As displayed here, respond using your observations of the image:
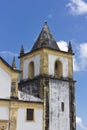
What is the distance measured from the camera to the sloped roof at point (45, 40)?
38.4 metres

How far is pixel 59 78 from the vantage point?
37.9m

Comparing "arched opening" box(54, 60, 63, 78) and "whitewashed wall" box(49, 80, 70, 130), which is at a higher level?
"arched opening" box(54, 60, 63, 78)

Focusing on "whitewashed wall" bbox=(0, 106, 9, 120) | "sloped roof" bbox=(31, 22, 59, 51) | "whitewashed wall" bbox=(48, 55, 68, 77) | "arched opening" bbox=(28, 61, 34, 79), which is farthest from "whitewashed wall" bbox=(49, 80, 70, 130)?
"whitewashed wall" bbox=(0, 106, 9, 120)

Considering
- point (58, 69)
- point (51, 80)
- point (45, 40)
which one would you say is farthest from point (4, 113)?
point (45, 40)

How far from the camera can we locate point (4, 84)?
3416 centimetres

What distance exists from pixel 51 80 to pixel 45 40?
3981 mm

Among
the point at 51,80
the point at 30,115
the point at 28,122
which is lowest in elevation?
the point at 28,122

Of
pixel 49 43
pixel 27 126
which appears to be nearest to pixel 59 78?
pixel 49 43

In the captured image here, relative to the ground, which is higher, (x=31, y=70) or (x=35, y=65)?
(x=35, y=65)

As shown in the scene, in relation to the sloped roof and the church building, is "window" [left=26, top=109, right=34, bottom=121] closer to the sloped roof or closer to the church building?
the church building

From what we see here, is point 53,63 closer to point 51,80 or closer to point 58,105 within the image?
point 51,80

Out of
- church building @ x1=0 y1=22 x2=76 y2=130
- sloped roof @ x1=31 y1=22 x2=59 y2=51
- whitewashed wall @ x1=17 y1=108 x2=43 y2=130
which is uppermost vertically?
sloped roof @ x1=31 y1=22 x2=59 y2=51

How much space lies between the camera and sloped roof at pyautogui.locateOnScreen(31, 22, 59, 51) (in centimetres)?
3840

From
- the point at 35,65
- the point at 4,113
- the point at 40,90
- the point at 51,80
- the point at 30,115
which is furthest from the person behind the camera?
the point at 35,65
